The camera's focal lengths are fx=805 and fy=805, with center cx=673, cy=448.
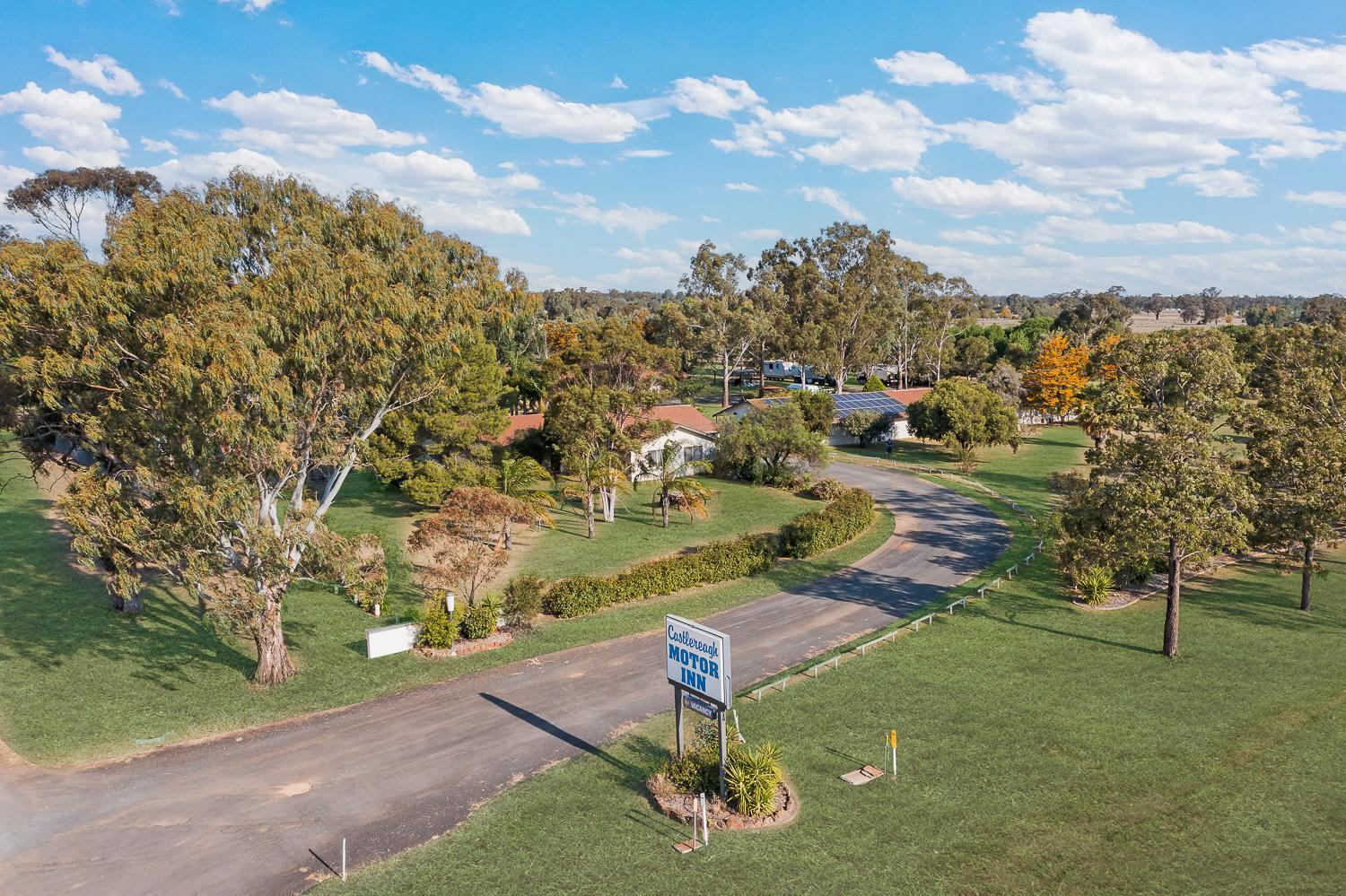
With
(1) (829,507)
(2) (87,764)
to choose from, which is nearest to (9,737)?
(2) (87,764)

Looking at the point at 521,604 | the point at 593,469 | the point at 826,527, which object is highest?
the point at 593,469

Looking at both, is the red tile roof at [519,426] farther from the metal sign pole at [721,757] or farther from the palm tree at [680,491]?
the metal sign pole at [721,757]

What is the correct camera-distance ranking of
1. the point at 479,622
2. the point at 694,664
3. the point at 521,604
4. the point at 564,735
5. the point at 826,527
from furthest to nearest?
the point at 826,527 → the point at 521,604 → the point at 479,622 → the point at 564,735 → the point at 694,664

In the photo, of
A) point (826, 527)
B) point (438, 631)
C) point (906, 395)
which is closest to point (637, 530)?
point (826, 527)

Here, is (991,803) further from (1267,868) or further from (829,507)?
(829,507)

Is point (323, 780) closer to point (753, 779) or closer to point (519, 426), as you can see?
point (753, 779)

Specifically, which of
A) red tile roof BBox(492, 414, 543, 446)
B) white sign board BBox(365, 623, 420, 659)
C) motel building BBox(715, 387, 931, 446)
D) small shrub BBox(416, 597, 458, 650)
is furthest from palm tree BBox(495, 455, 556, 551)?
motel building BBox(715, 387, 931, 446)
